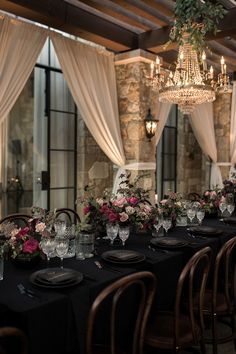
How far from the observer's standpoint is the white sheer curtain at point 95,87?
4.46 m

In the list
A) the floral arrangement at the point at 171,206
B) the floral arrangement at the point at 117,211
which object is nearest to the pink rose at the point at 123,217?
the floral arrangement at the point at 117,211

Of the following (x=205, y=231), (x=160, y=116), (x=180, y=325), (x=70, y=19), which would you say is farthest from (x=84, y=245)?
(x=160, y=116)

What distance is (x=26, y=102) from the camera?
505 cm

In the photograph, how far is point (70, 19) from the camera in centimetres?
408

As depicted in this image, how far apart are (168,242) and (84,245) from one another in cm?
68

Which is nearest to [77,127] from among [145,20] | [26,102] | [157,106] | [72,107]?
[72,107]

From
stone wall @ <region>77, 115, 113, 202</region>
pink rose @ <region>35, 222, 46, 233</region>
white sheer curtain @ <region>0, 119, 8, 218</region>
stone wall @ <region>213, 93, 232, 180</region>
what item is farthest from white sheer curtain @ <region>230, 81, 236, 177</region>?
pink rose @ <region>35, 222, 46, 233</region>

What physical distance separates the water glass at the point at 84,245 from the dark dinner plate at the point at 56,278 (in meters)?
0.35

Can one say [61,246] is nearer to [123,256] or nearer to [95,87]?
[123,256]

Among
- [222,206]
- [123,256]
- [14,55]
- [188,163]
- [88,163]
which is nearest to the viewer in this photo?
[123,256]

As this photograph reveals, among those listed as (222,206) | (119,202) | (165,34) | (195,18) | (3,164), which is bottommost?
(222,206)

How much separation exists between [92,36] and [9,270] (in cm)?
337

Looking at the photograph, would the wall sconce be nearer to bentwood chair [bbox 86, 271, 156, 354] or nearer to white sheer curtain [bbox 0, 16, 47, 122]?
white sheer curtain [bbox 0, 16, 47, 122]

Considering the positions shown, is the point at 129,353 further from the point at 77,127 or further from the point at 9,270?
the point at 77,127
